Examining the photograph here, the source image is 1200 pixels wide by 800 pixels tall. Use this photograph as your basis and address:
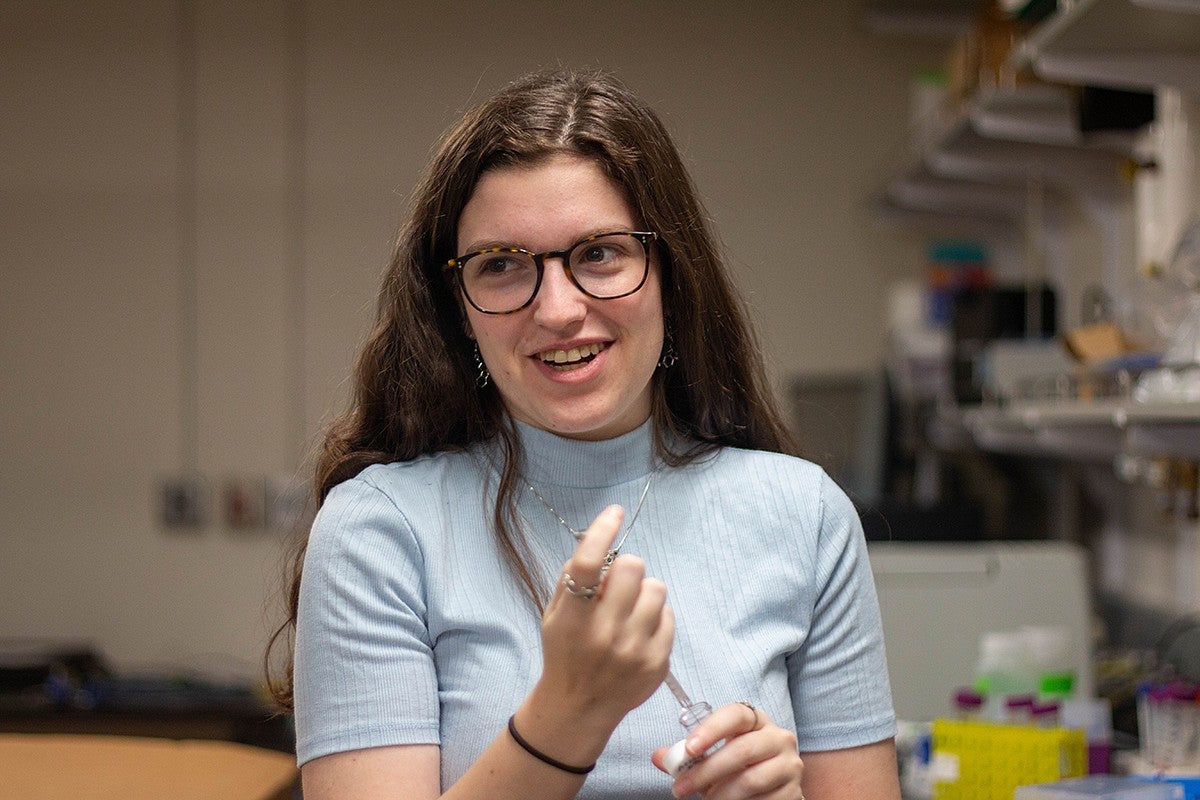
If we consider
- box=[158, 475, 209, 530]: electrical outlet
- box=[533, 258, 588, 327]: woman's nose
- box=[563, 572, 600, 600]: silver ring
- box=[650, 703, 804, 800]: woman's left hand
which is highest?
box=[533, 258, 588, 327]: woman's nose

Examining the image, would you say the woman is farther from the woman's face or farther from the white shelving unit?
the white shelving unit

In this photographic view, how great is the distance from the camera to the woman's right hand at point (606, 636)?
2.92 feet

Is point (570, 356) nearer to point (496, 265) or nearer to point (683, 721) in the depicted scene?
point (496, 265)

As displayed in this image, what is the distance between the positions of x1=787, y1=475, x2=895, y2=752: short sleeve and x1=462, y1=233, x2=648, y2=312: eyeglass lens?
0.97 feet

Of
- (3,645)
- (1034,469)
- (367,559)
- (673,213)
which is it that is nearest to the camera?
(367,559)

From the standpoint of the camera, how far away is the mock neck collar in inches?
49.3

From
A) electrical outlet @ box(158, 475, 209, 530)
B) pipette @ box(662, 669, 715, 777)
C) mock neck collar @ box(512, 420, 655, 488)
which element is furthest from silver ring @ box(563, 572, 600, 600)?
electrical outlet @ box(158, 475, 209, 530)

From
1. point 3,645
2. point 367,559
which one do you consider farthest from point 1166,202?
point 3,645

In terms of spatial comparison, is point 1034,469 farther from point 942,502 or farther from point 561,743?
point 561,743

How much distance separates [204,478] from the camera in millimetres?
4098

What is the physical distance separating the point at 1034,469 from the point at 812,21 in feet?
5.23

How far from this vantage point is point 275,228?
4.09 metres

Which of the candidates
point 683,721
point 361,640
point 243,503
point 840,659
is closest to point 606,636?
point 683,721

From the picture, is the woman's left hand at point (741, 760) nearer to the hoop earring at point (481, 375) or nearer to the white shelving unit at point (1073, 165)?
the hoop earring at point (481, 375)
